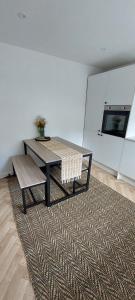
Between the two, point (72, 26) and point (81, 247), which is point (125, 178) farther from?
point (72, 26)

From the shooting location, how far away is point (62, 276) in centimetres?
121

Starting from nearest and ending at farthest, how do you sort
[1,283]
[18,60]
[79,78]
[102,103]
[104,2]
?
1. [1,283]
2. [104,2]
3. [18,60]
4. [102,103]
5. [79,78]

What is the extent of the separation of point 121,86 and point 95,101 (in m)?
0.72

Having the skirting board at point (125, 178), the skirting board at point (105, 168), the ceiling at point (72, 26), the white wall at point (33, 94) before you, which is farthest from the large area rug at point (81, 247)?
the ceiling at point (72, 26)

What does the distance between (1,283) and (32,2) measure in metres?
2.61

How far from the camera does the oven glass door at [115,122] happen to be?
2569 millimetres

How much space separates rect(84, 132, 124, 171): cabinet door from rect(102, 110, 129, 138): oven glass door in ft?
0.38

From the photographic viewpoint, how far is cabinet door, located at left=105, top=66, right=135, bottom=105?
236 cm

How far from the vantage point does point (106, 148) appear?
3.04 meters

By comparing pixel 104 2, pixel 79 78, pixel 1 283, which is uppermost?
pixel 104 2

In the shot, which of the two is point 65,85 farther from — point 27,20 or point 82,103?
point 27,20

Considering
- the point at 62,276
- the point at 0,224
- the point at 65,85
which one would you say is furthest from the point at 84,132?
the point at 62,276

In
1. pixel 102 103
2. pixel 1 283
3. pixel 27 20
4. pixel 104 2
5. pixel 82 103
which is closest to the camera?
pixel 1 283

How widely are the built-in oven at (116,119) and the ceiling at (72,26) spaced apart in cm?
95
